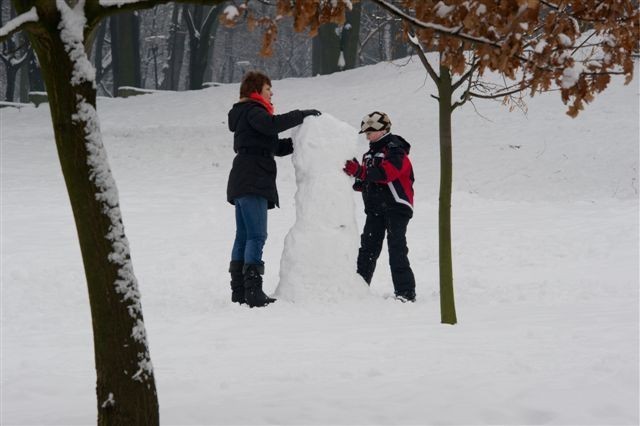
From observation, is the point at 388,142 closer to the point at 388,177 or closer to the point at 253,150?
the point at 388,177

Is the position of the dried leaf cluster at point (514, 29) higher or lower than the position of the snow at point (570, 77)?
higher

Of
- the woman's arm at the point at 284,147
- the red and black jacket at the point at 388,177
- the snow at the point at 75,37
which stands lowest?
the red and black jacket at the point at 388,177

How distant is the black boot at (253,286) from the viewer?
7.66 meters

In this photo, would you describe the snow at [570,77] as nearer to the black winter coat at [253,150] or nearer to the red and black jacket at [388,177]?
the black winter coat at [253,150]

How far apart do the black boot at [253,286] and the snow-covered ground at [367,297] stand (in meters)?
0.31

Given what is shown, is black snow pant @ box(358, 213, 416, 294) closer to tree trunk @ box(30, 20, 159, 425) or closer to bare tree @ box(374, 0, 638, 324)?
bare tree @ box(374, 0, 638, 324)

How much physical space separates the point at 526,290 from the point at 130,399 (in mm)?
5643

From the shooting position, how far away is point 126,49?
88.6 ft

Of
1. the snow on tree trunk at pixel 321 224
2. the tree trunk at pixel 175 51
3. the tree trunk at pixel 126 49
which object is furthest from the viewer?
the tree trunk at pixel 175 51

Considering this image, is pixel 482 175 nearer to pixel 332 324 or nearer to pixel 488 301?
pixel 488 301

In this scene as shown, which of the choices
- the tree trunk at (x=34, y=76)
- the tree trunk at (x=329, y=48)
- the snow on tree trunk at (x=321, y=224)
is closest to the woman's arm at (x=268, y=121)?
the snow on tree trunk at (x=321, y=224)

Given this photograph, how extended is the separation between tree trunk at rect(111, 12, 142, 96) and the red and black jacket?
19.7 m

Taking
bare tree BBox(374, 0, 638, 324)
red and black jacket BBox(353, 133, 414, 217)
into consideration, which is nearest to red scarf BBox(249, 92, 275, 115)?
red and black jacket BBox(353, 133, 414, 217)

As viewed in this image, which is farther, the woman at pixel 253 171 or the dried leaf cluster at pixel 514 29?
the woman at pixel 253 171
